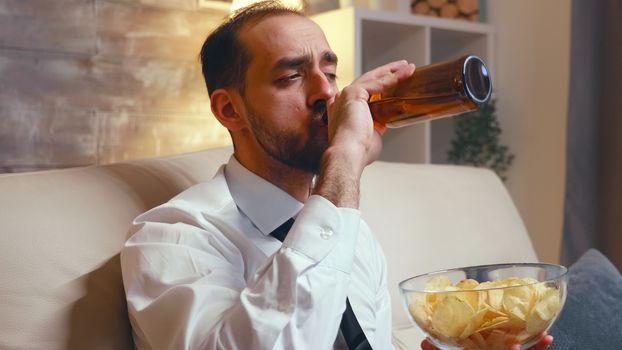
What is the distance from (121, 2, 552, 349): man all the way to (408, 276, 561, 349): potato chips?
0.64 feet

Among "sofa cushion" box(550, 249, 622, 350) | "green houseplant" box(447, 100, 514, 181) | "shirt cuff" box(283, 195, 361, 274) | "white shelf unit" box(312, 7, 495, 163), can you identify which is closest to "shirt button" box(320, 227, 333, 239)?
"shirt cuff" box(283, 195, 361, 274)

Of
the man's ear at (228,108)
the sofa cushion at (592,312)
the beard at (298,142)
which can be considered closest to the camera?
the beard at (298,142)

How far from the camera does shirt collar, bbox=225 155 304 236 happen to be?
1.29 metres

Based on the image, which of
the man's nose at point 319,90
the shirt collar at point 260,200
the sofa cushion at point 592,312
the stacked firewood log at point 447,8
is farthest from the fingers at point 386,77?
the stacked firewood log at point 447,8

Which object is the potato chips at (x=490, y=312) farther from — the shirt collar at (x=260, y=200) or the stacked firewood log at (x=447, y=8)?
→ the stacked firewood log at (x=447, y=8)

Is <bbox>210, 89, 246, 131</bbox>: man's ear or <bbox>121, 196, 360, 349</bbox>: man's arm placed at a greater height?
<bbox>210, 89, 246, 131</bbox>: man's ear

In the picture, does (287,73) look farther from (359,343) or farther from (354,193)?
(359,343)

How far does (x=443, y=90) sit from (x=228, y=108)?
1.54ft

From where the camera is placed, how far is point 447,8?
2.81 meters

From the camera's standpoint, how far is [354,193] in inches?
44.1

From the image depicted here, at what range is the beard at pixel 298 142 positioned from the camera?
1316 millimetres

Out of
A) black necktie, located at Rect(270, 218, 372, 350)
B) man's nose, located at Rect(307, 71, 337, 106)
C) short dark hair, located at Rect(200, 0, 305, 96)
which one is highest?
short dark hair, located at Rect(200, 0, 305, 96)

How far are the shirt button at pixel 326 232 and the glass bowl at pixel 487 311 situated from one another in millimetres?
148

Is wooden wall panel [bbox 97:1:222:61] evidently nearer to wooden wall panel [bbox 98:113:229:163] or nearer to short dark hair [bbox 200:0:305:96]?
wooden wall panel [bbox 98:113:229:163]
